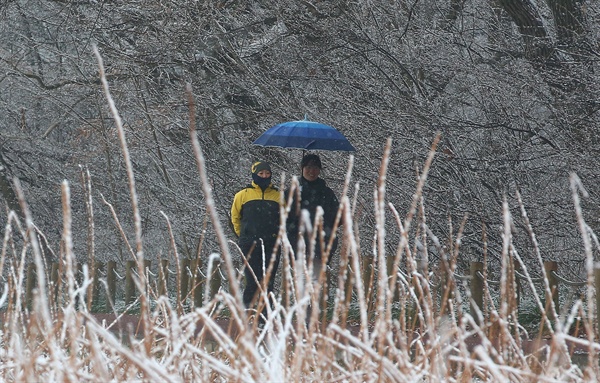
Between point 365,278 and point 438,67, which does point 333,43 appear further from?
point 365,278

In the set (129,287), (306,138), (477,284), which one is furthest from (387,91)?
(129,287)

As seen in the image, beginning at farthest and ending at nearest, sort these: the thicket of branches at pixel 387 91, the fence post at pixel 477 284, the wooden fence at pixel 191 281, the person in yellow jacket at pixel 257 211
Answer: the fence post at pixel 477 284
the thicket of branches at pixel 387 91
the person in yellow jacket at pixel 257 211
the wooden fence at pixel 191 281

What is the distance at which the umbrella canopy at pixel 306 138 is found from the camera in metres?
9.38

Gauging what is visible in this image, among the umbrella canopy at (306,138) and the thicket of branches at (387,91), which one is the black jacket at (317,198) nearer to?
the umbrella canopy at (306,138)

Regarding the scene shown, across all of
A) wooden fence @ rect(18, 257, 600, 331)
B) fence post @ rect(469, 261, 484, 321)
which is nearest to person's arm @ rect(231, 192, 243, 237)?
wooden fence @ rect(18, 257, 600, 331)

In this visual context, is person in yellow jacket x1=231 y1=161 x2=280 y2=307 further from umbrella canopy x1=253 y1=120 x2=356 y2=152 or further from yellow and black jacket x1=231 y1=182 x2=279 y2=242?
umbrella canopy x1=253 y1=120 x2=356 y2=152

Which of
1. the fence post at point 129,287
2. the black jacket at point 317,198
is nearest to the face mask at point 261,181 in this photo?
the black jacket at point 317,198

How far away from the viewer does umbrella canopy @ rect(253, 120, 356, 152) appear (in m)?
9.38

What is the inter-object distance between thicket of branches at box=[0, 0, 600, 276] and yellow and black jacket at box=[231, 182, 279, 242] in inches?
29.7

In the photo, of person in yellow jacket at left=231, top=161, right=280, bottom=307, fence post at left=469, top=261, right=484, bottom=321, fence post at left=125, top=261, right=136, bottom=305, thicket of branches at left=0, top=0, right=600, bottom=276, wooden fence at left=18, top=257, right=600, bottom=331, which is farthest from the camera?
fence post at left=125, top=261, right=136, bottom=305

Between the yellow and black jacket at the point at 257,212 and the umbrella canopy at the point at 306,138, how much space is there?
2.31 ft

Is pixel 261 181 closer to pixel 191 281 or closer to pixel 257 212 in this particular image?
pixel 257 212

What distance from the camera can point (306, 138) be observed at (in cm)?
940

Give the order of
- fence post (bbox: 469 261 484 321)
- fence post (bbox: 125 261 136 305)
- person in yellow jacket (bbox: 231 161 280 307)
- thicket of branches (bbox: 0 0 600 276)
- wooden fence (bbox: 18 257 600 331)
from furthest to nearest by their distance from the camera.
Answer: fence post (bbox: 125 261 136 305), fence post (bbox: 469 261 484 321), thicket of branches (bbox: 0 0 600 276), person in yellow jacket (bbox: 231 161 280 307), wooden fence (bbox: 18 257 600 331)
